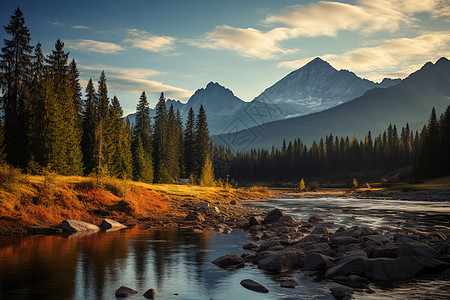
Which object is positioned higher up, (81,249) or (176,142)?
(176,142)

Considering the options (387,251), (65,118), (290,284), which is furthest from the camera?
A: (65,118)

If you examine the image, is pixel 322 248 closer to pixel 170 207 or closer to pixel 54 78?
pixel 170 207

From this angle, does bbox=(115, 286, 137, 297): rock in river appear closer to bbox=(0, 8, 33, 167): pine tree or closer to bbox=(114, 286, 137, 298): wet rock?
bbox=(114, 286, 137, 298): wet rock

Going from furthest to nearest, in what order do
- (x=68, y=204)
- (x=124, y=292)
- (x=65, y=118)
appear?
(x=65, y=118)
(x=68, y=204)
(x=124, y=292)

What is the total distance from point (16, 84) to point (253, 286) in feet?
154

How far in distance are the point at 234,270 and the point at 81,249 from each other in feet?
29.6

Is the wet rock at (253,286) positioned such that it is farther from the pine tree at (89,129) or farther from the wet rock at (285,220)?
the pine tree at (89,129)

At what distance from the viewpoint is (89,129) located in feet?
191

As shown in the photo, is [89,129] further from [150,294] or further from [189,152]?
[150,294]

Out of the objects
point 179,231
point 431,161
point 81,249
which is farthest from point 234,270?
point 431,161

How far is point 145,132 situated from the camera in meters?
76.8

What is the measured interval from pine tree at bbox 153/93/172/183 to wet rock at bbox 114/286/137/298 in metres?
62.4

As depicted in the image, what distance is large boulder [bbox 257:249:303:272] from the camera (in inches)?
587

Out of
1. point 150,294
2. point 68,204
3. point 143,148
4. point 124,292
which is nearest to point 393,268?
point 150,294
